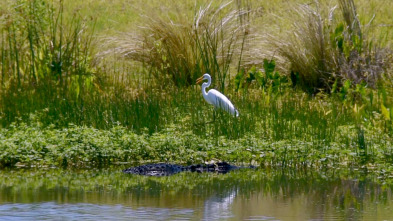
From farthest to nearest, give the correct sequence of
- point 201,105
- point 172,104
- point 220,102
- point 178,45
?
point 178,45, point 201,105, point 172,104, point 220,102

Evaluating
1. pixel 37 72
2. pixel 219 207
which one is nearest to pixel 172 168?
pixel 219 207

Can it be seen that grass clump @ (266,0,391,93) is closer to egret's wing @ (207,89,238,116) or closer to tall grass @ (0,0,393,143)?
tall grass @ (0,0,393,143)

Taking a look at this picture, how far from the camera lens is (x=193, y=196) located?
609cm

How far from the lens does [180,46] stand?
13.0 metres

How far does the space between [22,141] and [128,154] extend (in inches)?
43.0

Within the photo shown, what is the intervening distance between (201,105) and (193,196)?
4182mm

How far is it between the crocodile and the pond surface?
148 millimetres

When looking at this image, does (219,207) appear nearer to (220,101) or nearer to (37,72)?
(220,101)

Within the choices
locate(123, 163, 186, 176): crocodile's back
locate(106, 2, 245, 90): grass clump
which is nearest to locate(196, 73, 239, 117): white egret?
locate(106, 2, 245, 90): grass clump

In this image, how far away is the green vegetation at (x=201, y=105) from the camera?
7744mm

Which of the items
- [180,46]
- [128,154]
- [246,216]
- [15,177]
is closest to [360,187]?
[246,216]

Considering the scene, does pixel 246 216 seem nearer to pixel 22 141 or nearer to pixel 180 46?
pixel 22 141

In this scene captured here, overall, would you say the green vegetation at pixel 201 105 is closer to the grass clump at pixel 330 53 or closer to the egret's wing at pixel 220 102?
the grass clump at pixel 330 53

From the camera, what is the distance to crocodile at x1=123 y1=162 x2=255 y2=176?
23.7 feet
